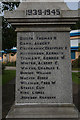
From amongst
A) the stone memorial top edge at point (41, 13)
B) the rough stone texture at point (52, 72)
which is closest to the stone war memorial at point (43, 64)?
the rough stone texture at point (52, 72)

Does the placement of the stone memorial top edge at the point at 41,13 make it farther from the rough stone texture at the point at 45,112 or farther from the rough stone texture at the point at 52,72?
the rough stone texture at the point at 45,112

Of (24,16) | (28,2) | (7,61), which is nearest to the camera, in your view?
(24,16)

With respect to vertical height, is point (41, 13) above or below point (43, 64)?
above

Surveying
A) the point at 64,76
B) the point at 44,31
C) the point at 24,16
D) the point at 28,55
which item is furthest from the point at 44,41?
the point at 64,76

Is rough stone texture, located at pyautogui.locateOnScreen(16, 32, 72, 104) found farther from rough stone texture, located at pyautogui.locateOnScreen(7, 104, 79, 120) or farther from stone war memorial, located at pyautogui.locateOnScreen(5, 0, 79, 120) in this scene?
rough stone texture, located at pyautogui.locateOnScreen(7, 104, 79, 120)

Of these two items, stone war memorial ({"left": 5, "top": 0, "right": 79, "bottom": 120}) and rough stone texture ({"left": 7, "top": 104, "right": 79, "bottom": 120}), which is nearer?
rough stone texture ({"left": 7, "top": 104, "right": 79, "bottom": 120})

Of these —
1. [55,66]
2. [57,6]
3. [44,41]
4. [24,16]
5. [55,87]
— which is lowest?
[55,87]

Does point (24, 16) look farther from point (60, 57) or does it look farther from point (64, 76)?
point (64, 76)

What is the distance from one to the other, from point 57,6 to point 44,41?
3.24ft

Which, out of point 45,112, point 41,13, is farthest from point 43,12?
point 45,112

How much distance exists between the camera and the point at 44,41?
12.0ft

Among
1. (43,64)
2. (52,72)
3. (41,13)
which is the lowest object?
(52,72)

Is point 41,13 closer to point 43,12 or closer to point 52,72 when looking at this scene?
point 43,12

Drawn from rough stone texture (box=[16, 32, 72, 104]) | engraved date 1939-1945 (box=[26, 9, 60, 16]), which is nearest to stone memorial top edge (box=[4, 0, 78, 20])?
engraved date 1939-1945 (box=[26, 9, 60, 16])
